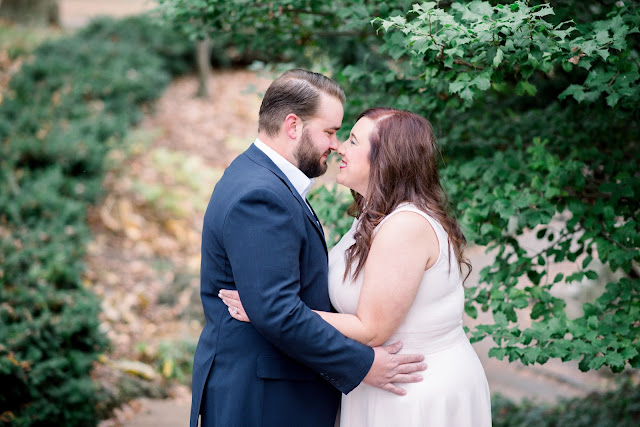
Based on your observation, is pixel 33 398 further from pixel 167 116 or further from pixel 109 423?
pixel 167 116

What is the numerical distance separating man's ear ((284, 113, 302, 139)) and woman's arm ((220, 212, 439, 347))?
539 millimetres

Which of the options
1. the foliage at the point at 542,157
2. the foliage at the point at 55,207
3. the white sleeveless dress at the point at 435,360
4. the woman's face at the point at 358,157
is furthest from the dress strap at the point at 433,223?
the foliage at the point at 55,207

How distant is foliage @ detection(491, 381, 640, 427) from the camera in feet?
16.1

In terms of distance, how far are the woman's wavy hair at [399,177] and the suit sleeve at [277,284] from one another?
308 mm

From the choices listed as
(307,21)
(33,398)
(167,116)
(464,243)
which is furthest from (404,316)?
(167,116)

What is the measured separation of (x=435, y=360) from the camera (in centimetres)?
253

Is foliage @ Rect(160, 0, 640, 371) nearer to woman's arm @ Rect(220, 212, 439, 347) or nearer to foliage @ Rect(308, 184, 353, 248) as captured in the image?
foliage @ Rect(308, 184, 353, 248)

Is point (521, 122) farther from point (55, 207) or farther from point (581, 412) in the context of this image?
point (55, 207)

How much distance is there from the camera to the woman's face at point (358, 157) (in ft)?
8.46

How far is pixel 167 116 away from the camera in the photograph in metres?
11.8

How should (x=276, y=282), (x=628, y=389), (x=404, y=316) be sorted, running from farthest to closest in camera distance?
(x=628, y=389)
(x=404, y=316)
(x=276, y=282)

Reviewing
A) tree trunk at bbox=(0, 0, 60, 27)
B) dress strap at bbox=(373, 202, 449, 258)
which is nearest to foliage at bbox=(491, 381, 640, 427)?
dress strap at bbox=(373, 202, 449, 258)

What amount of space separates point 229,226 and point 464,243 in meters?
1.01

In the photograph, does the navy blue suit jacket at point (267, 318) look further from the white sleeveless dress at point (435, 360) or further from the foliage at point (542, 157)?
the foliage at point (542, 157)
